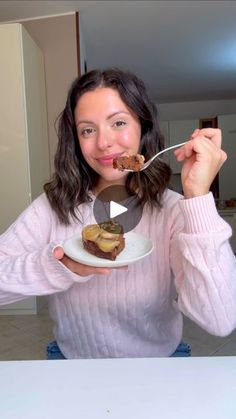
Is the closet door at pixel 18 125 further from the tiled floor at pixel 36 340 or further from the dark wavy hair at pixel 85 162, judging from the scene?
the dark wavy hair at pixel 85 162

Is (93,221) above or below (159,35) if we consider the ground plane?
below

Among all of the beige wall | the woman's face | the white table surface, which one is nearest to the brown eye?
the woman's face

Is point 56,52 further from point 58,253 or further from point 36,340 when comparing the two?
point 58,253

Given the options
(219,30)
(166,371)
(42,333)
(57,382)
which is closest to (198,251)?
(166,371)

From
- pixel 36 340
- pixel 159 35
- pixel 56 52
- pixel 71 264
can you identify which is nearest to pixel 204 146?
pixel 71 264

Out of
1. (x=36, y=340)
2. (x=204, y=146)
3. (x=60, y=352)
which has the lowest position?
(x=36, y=340)

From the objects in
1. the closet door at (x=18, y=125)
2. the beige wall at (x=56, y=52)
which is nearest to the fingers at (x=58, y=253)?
the closet door at (x=18, y=125)
